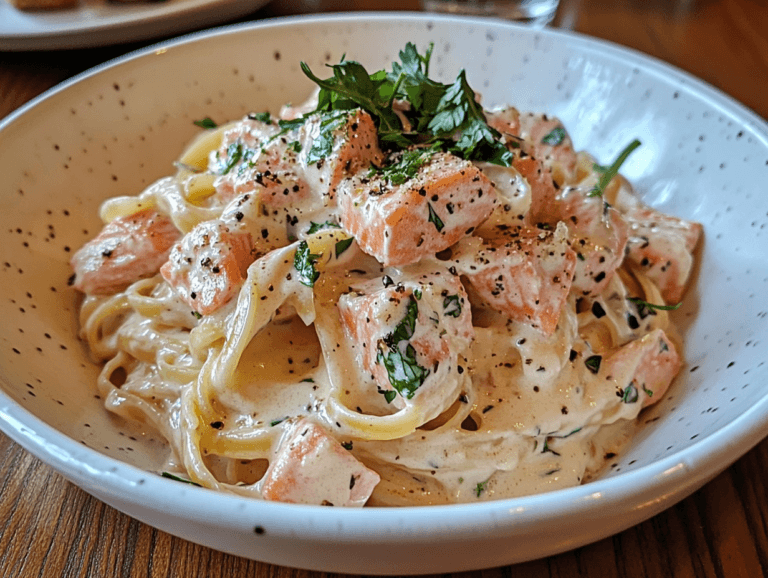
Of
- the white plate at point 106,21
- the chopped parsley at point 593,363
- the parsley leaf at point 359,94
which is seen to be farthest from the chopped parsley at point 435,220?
the white plate at point 106,21

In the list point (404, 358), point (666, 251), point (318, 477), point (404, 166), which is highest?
point (404, 166)

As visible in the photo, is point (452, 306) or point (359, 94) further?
point (359, 94)

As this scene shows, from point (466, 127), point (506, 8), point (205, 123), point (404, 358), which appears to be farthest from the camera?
point (506, 8)

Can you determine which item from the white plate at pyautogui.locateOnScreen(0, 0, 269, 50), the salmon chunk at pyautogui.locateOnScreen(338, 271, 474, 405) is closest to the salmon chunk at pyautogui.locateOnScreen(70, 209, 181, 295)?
the salmon chunk at pyautogui.locateOnScreen(338, 271, 474, 405)

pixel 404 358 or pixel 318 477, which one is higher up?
pixel 404 358

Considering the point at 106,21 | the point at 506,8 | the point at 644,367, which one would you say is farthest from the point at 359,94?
the point at 506,8

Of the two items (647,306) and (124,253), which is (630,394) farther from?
(124,253)

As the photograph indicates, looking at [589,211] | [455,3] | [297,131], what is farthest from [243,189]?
Result: [455,3]
